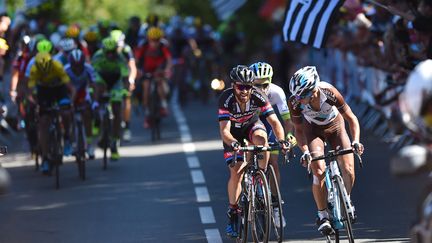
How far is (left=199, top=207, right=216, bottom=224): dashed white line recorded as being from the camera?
14.6 meters

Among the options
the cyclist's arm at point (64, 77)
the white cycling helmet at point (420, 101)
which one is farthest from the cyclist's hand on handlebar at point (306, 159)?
the cyclist's arm at point (64, 77)

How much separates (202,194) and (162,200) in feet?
1.95

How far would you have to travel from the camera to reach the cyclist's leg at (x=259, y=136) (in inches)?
502

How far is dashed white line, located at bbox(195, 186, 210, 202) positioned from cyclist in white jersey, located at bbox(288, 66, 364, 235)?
3.81 meters

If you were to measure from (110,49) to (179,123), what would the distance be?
6786 mm

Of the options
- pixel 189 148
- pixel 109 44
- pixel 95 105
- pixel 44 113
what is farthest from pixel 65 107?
pixel 189 148

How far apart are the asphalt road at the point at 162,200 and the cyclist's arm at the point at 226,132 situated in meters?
1.22

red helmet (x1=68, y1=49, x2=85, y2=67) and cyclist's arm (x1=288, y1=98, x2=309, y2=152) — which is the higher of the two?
red helmet (x1=68, y1=49, x2=85, y2=67)

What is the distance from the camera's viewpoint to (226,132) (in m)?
12.5

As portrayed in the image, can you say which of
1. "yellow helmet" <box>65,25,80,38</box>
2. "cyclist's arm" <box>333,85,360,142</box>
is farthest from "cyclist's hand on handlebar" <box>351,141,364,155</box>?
"yellow helmet" <box>65,25,80,38</box>

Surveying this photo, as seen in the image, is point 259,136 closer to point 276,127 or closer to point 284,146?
point 276,127

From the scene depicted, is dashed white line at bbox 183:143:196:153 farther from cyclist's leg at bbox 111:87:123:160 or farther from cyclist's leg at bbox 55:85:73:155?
cyclist's leg at bbox 55:85:73:155

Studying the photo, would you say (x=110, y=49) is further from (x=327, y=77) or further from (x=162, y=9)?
(x=162, y=9)

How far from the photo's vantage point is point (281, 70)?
3731cm
